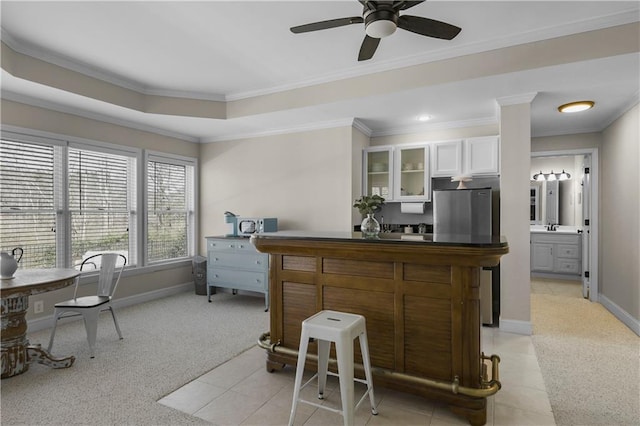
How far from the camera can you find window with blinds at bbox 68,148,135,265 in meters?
4.23

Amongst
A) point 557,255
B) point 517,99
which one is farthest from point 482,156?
point 557,255

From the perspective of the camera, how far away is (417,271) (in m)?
2.17

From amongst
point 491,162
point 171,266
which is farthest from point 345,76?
point 171,266

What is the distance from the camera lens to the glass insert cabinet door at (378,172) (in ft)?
16.3

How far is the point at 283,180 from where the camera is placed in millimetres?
5234

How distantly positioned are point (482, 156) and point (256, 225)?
317 cm

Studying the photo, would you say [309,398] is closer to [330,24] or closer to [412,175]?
[330,24]

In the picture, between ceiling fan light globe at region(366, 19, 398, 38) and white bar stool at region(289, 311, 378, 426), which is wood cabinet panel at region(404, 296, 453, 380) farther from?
ceiling fan light globe at region(366, 19, 398, 38)

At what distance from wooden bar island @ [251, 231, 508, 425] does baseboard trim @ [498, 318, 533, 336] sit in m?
1.68

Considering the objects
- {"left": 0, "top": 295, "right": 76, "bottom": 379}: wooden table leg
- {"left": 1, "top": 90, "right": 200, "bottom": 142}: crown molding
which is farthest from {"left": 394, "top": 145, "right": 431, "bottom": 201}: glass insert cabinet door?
{"left": 0, "top": 295, "right": 76, "bottom": 379}: wooden table leg

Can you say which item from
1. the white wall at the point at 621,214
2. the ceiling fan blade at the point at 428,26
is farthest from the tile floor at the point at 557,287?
the ceiling fan blade at the point at 428,26

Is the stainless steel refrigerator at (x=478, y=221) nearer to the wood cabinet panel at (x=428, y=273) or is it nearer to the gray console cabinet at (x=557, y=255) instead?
the wood cabinet panel at (x=428, y=273)

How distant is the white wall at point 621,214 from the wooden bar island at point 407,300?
2.80 meters

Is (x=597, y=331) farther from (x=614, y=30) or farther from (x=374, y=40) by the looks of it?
(x=374, y=40)
